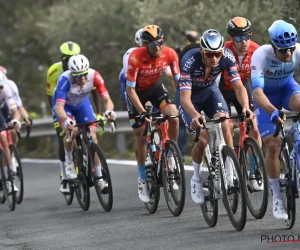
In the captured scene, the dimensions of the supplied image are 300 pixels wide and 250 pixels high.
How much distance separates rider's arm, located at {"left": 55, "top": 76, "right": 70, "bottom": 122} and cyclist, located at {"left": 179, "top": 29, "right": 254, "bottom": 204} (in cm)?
265

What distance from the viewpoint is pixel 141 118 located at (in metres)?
10.6

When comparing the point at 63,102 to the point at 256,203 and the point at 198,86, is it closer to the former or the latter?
the point at 198,86

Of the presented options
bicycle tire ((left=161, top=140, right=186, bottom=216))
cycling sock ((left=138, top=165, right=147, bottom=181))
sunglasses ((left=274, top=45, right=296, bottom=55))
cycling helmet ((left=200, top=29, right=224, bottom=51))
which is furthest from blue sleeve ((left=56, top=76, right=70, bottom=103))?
sunglasses ((left=274, top=45, right=296, bottom=55))

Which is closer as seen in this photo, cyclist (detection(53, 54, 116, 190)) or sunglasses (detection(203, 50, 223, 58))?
sunglasses (detection(203, 50, 223, 58))

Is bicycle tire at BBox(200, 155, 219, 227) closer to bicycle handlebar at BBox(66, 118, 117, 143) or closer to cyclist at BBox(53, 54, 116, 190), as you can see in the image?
cyclist at BBox(53, 54, 116, 190)

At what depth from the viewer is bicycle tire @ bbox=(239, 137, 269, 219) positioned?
8758 millimetres

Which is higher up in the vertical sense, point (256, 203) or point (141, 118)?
point (141, 118)

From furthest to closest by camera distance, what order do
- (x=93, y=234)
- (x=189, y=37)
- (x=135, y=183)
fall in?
(x=189, y=37) → (x=135, y=183) → (x=93, y=234)

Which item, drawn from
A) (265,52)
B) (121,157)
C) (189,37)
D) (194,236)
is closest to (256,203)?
(194,236)

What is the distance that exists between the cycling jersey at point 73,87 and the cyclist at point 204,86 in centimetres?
265

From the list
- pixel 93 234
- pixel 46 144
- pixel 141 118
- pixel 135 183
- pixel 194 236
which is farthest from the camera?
pixel 46 144

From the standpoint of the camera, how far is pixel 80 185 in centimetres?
1245

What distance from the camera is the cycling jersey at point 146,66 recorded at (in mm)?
11172

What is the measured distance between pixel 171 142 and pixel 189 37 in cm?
518
